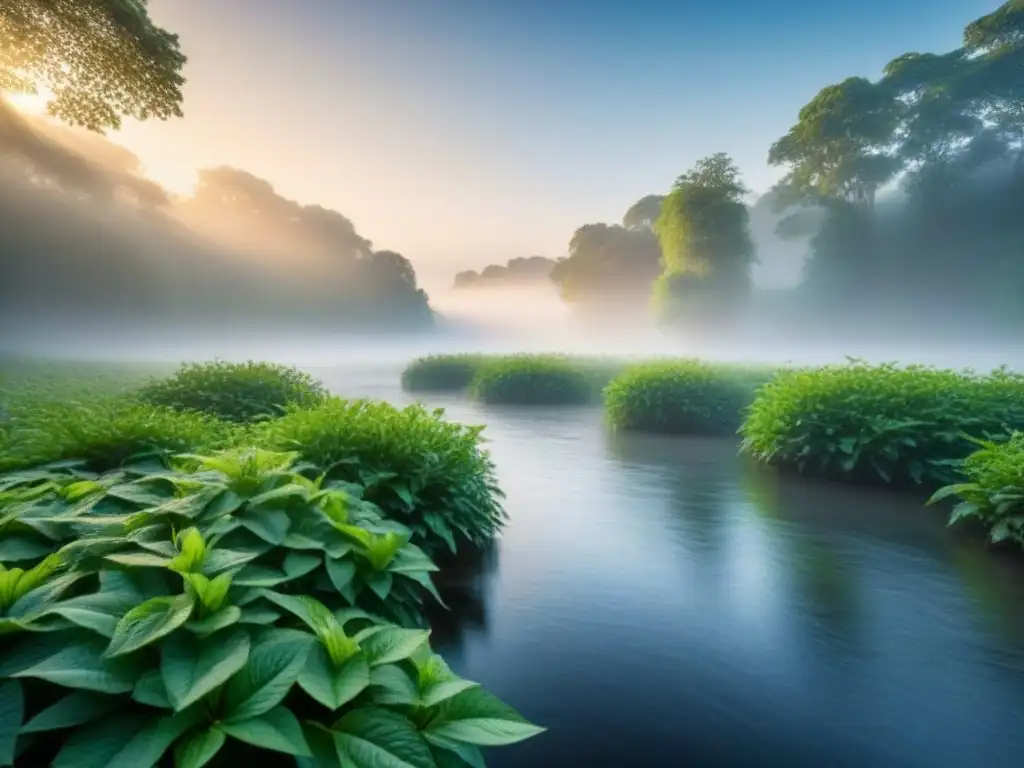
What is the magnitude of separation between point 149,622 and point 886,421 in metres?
6.82

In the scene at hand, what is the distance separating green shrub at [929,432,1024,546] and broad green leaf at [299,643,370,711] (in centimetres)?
446

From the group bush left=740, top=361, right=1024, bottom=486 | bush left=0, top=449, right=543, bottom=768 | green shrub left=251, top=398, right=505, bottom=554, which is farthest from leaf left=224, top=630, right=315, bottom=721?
bush left=740, top=361, right=1024, bottom=486

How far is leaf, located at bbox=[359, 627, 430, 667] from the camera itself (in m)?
1.58

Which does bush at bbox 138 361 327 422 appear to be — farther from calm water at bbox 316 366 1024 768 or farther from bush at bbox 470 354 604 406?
bush at bbox 470 354 604 406

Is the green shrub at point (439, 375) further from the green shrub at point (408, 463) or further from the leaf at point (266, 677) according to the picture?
the leaf at point (266, 677)

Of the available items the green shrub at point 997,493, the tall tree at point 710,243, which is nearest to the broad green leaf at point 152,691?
the green shrub at point 997,493

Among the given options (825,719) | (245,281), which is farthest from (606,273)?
(825,719)

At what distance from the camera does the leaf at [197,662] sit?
1219 mm

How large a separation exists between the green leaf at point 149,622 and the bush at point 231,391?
498cm

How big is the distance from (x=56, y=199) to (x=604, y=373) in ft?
42.3

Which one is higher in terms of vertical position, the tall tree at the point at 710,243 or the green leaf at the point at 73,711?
the tall tree at the point at 710,243

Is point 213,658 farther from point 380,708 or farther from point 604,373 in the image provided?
point 604,373

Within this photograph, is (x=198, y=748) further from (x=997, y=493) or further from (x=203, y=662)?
(x=997, y=493)

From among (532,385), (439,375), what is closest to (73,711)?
(532,385)
